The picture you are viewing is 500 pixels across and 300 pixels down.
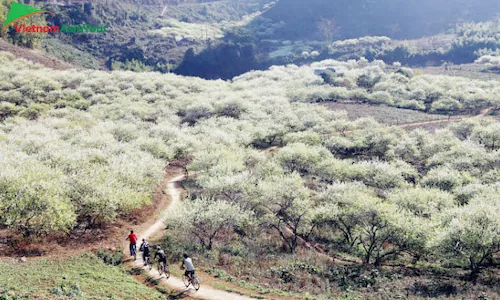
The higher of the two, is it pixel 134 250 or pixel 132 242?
pixel 132 242

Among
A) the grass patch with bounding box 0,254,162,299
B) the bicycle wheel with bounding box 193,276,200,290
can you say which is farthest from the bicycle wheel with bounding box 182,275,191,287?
the grass patch with bounding box 0,254,162,299

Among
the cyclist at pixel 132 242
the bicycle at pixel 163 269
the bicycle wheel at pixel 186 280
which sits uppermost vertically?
the cyclist at pixel 132 242

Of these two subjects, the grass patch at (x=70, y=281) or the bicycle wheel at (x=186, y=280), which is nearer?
the grass patch at (x=70, y=281)

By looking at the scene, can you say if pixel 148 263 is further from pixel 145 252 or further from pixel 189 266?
pixel 189 266

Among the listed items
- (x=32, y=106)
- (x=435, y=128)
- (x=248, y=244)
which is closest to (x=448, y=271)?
(x=248, y=244)

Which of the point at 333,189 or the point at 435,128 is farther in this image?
the point at 435,128

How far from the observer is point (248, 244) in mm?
38312

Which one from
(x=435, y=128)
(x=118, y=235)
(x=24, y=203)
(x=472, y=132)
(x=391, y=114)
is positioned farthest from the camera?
(x=391, y=114)

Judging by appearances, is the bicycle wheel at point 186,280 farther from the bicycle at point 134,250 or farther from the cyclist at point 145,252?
the bicycle at point 134,250

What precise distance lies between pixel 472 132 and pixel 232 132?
48938 millimetres

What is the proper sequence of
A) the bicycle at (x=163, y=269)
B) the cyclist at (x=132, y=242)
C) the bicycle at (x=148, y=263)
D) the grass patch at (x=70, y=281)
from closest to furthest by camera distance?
the grass patch at (x=70, y=281), the bicycle at (x=163, y=269), the bicycle at (x=148, y=263), the cyclist at (x=132, y=242)

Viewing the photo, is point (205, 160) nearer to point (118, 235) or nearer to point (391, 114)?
point (118, 235)

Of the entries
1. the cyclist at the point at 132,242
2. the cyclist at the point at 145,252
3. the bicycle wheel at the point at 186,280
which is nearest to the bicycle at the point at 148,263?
the cyclist at the point at 145,252

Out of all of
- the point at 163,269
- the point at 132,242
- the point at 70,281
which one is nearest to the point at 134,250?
the point at 132,242
